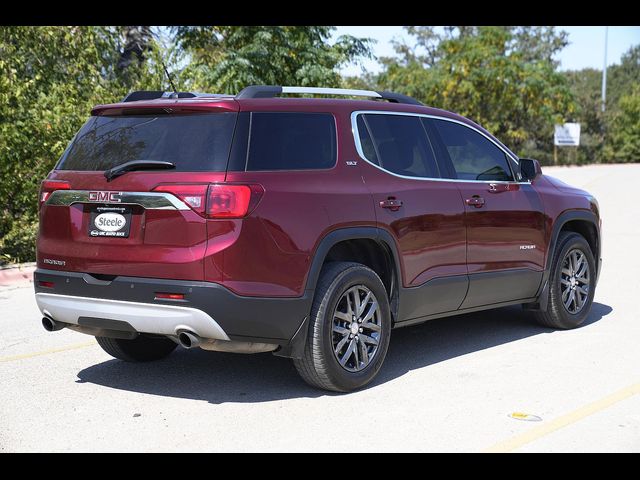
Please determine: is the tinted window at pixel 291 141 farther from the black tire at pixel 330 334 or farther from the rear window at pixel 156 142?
the black tire at pixel 330 334

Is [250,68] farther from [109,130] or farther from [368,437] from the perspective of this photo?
[368,437]

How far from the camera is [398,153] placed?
6.57 m

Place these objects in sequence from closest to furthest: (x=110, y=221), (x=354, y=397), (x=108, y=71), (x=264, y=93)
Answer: (x=110, y=221) → (x=354, y=397) → (x=264, y=93) → (x=108, y=71)

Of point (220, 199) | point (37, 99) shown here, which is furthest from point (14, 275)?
point (220, 199)

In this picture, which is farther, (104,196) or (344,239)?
(344,239)

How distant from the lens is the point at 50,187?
6012 mm

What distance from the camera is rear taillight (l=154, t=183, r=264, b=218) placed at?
5332 millimetres

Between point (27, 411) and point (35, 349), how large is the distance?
192 cm

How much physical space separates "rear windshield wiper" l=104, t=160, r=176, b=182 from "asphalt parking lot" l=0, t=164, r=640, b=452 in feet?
4.68

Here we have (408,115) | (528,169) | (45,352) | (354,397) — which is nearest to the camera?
(354,397)

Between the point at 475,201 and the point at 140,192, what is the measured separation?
8.84 ft

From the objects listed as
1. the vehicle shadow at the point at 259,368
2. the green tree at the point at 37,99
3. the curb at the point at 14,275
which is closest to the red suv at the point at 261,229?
the vehicle shadow at the point at 259,368

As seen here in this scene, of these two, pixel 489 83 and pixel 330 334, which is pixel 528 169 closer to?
pixel 330 334
